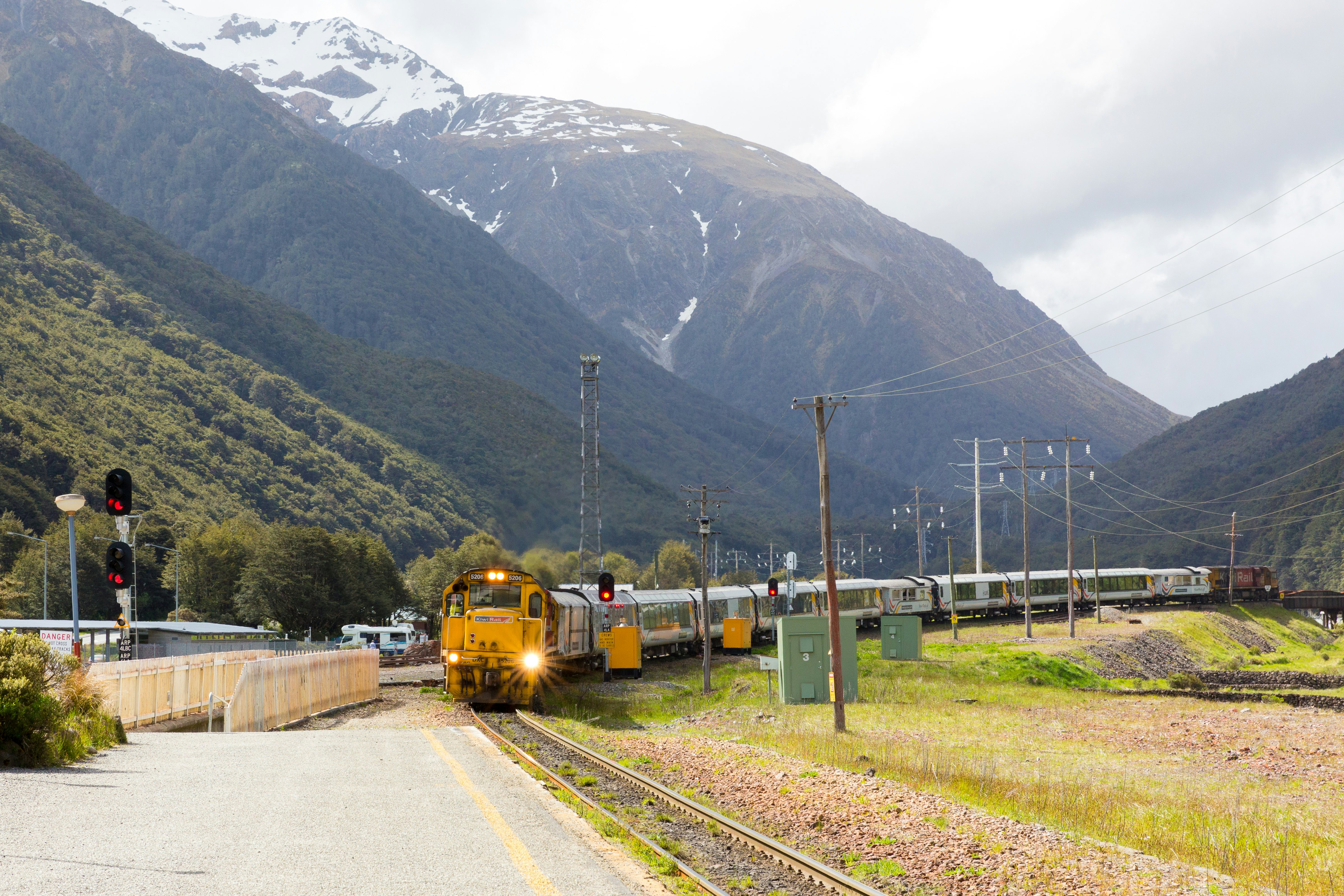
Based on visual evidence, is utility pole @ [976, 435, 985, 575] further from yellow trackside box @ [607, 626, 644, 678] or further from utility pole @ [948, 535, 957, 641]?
yellow trackside box @ [607, 626, 644, 678]

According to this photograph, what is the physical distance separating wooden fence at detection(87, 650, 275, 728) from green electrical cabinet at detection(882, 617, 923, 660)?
33177 millimetres

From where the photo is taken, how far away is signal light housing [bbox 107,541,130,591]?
24.2 meters

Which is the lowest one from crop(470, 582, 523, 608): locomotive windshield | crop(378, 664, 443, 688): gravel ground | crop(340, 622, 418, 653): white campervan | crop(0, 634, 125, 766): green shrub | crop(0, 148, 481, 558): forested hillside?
crop(340, 622, 418, 653): white campervan

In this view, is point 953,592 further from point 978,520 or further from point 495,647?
point 495,647

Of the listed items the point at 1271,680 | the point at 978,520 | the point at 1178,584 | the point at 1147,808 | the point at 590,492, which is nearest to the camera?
the point at 1147,808

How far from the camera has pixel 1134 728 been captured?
34000 millimetres

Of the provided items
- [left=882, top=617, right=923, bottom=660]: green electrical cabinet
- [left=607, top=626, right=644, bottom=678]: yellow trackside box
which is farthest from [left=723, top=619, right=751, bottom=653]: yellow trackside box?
[left=607, top=626, right=644, bottom=678]: yellow trackside box

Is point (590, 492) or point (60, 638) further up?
point (590, 492)

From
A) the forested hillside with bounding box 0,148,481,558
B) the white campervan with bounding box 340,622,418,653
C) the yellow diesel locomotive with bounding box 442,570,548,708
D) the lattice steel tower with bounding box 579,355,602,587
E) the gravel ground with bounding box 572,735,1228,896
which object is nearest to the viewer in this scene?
the gravel ground with bounding box 572,735,1228,896

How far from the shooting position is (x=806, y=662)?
40.6 meters

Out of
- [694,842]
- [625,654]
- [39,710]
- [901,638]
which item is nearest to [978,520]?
[901,638]

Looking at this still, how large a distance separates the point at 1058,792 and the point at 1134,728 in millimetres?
17042

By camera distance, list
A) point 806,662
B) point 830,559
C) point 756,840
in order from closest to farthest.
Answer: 1. point 756,840
2. point 830,559
3. point 806,662

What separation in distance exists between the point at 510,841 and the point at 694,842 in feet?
10.2
